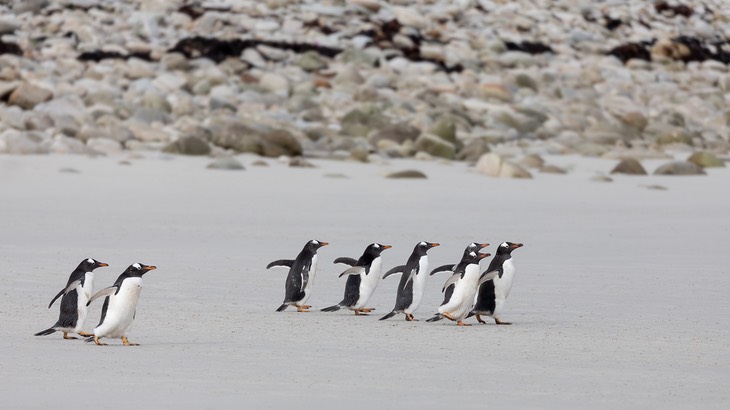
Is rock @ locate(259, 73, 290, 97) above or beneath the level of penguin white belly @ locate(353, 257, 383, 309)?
beneath

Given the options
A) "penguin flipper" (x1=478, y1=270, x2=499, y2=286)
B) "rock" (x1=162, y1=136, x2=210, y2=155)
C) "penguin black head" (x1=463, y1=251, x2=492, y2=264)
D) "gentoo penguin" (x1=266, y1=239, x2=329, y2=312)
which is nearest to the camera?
"penguin flipper" (x1=478, y1=270, x2=499, y2=286)

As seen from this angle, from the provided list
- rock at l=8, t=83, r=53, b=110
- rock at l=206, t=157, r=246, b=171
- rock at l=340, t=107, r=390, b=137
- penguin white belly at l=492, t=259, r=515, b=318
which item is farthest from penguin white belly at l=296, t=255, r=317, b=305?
rock at l=8, t=83, r=53, b=110

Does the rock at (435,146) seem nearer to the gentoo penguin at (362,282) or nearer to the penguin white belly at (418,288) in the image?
the gentoo penguin at (362,282)

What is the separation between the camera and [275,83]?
24438 mm

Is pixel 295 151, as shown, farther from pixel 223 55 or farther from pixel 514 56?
pixel 514 56

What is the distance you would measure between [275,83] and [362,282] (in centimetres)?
1705

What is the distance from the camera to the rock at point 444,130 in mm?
20000

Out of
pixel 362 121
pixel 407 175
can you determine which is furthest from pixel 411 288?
pixel 362 121

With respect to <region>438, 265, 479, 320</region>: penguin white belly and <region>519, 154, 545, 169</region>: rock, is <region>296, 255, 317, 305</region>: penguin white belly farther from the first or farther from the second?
<region>519, 154, 545, 169</region>: rock

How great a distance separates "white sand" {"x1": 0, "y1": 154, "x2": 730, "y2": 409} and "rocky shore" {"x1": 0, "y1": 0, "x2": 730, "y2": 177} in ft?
7.80

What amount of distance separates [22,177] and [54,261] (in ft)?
19.4

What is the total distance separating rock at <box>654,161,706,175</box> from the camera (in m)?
17.7

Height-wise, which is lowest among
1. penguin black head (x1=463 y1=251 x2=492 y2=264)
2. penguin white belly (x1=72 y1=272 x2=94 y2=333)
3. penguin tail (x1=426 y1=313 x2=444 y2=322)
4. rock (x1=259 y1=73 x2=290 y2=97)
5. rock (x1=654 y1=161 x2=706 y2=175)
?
rock (x1=654 y1=161 x2=706 y2=175)

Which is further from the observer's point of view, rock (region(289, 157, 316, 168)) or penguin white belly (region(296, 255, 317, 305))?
rock (region(289, 157, 316, 168))
